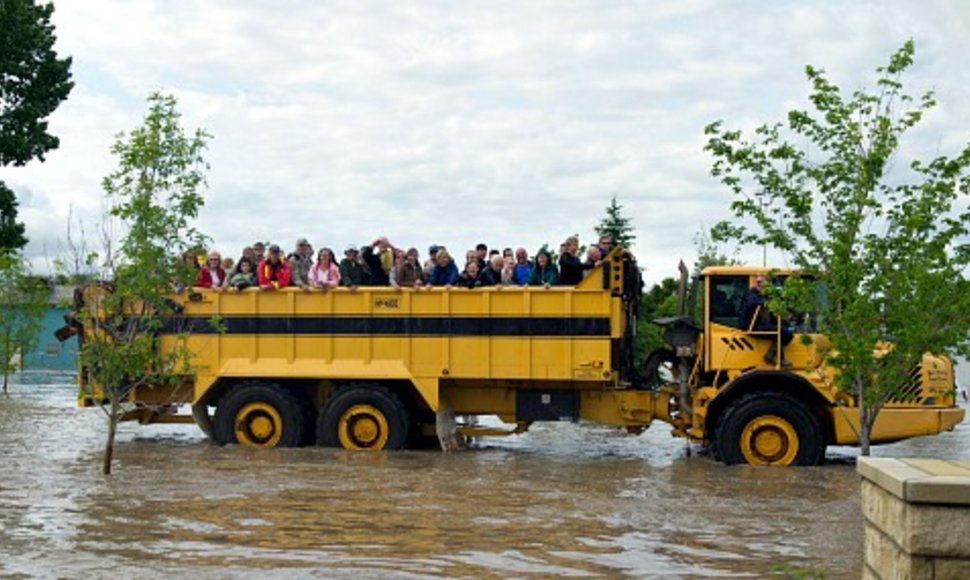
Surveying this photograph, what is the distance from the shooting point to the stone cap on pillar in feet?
20.4

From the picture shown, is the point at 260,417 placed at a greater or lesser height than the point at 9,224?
lesser

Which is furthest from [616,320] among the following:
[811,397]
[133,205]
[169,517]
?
[169,517]

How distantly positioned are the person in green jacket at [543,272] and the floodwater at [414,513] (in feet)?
7.89

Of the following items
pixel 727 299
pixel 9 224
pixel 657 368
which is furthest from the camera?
pixel 9 224

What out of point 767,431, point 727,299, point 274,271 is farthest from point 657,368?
point 274,271

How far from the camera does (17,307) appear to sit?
3647cm

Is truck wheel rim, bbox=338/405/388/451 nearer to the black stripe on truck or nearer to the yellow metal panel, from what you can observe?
the black stripe on truck

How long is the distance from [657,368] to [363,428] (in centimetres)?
408

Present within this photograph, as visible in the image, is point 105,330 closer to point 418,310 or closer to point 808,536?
point 418,310

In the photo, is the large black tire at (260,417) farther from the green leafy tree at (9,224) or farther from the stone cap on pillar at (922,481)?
the green leafy tree at (9,224)

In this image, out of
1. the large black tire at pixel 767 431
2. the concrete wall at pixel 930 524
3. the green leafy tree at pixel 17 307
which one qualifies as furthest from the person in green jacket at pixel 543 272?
the green leafy tree at pixel 17 307

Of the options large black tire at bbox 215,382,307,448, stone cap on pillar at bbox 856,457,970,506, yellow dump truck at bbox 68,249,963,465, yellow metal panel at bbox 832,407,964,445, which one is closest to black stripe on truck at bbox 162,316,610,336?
yellow dump truck at bbox 68,249,963,465

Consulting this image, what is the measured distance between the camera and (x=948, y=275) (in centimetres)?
A: 1451

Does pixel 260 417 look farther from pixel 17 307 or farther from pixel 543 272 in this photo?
pixel 17 307
